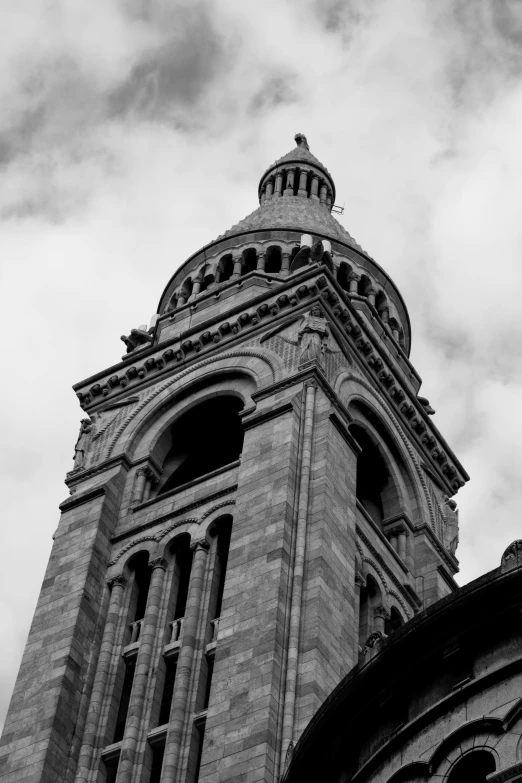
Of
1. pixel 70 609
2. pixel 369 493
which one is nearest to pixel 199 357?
pixel 369 493

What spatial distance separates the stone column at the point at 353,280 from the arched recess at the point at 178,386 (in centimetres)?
912

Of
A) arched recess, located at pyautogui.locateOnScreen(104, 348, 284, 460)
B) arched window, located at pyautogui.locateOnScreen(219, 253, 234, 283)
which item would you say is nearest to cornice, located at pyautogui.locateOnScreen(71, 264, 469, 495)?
arched recess, located at pyautogui.locateOnScreen(104, 348, 284, 460)

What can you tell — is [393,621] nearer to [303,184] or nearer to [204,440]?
[204,440]

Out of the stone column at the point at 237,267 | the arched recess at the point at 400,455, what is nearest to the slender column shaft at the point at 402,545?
the arched recess at the point at 400,455

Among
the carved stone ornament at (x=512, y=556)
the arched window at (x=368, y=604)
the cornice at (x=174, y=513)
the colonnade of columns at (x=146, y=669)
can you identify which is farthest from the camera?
the cornice at (x=174, y=513)

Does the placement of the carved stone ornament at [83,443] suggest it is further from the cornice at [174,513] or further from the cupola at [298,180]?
the cupola at [298,180]

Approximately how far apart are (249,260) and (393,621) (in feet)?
58.9

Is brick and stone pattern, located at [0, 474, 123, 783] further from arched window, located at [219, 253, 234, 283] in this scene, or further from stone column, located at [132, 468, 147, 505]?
arched window, located at [219, 253, 234, 283]

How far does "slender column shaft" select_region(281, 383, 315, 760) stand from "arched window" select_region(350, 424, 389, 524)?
614 centimetres

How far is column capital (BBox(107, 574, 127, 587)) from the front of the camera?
4534cm

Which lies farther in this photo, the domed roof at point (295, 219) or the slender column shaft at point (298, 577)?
the domed roof at point (295, 219)

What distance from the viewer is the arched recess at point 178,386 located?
4916 centimetres

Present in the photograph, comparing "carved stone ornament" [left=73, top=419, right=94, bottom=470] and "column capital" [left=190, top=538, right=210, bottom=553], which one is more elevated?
"carved stone ornament" [left=73, top=419, right=94, bottom=470]

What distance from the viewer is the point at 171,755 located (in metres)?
38.5
